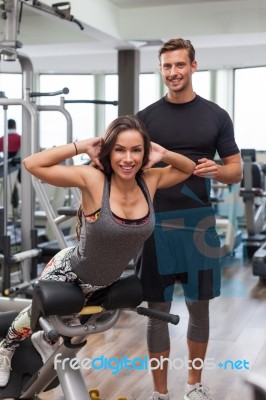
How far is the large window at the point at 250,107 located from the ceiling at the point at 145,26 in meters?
1.17

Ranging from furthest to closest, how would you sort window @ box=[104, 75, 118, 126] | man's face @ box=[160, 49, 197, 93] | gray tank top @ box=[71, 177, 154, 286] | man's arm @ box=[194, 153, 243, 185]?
window @ box=[104, 75, 118, 126], man's face @ box=[160, 49, 197, 93], man's arm @ box=[194, 153, 243, 185], gray tank top @ box=[71, 177, 154, 286]

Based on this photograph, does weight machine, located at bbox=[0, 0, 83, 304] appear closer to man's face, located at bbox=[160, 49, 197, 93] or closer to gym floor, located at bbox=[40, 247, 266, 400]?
gym floor, located at bbox=[40, 247, 266, 400]

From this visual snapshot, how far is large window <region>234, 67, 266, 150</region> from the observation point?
8.13 meters

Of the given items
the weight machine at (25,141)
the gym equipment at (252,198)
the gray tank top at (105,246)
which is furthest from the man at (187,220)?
the gym equipment at (252,198)

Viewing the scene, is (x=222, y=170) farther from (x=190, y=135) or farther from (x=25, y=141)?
(x=25, y=141)

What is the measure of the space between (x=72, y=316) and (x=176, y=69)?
2.91ft

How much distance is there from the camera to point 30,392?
82.5 inches

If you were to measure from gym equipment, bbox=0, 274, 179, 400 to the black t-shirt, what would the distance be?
40 centimetres

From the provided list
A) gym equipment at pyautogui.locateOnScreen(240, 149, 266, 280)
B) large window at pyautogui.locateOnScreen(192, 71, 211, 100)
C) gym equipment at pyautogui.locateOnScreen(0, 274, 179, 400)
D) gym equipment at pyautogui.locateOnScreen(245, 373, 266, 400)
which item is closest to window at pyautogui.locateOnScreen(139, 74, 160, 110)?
large window at pyautogui.locateOnScreen(192, 71, 211, 100)

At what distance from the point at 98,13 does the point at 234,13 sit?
1286 millimetres

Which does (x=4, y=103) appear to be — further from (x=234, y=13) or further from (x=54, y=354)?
(x=234, y=13)

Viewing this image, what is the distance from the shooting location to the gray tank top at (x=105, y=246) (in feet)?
5.47

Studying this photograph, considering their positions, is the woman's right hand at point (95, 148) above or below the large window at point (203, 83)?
below

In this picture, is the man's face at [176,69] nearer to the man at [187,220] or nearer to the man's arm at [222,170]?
the man at [187,220]
